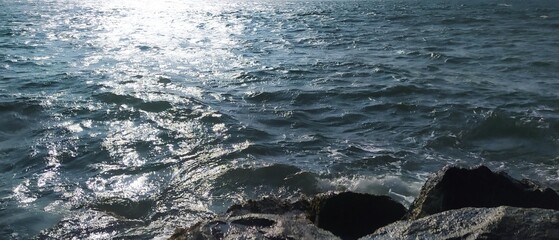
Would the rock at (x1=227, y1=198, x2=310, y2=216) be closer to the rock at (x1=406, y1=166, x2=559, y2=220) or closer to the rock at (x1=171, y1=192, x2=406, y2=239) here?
the rock at (x1=171, y1=192, x2=406, y2=239)

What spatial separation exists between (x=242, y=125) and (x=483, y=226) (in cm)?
729

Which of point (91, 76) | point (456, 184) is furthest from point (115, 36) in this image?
point (456, 184)

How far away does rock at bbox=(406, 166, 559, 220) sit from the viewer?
17.8 feet

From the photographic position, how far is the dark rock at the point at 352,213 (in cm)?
562

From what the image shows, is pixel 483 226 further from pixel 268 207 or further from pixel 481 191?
pixel 268 207

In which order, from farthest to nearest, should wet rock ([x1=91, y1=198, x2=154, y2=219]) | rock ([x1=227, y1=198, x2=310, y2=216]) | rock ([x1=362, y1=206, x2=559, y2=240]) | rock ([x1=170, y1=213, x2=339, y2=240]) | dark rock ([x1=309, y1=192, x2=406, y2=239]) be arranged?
wet rock ([x1=91, y1=198, x2=154, y2=219]) < dark rock ([x1=309, y1=192, x2=406, y2=239]) < rock ([x1=227, y1=198, x2=310, y2=216]) < rock ([x1=170, y1=213, x2=339, y2=240]) < rock ([x1=362, y1=206, x2=559, y2=240])

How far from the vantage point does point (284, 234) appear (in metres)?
4.52

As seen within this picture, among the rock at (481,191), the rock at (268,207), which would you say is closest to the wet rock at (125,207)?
the rock at (268,207)

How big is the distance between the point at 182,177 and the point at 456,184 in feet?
13.6

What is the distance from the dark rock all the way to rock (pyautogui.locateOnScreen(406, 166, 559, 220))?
0.35 metres

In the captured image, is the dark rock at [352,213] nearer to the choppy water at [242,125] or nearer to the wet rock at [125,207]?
the choppy water at [242,125]

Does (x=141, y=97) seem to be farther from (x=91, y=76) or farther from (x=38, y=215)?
(x=38, y=215)

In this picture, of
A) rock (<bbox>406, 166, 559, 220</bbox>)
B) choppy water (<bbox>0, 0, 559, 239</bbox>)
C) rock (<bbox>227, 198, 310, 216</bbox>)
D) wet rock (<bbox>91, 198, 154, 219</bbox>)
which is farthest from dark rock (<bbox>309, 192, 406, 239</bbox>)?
wet rock (<bbox>91, 198, 154, 219</bbox>)

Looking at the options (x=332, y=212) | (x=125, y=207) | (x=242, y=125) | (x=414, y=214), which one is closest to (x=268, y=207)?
(x=332, y=212)
